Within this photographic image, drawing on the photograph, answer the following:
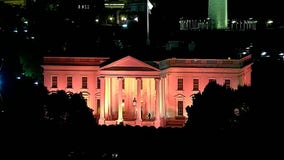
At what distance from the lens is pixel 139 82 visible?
78.8 meters

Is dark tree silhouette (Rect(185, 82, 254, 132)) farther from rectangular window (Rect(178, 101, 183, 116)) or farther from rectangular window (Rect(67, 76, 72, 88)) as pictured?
rectangular window (Rect(67, 76, 72, 88))

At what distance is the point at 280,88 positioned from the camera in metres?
72.2

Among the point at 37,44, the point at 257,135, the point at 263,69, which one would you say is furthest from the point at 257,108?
the point at 37,44

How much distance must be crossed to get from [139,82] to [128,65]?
5.20ft

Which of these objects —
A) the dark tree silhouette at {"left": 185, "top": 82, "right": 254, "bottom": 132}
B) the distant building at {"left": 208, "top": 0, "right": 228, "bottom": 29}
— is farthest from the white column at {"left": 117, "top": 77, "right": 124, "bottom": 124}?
the distant building at {"left": 208, "top": 0, "right": 228, "bottom": 29}

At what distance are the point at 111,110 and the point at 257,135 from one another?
→ 2299 cm

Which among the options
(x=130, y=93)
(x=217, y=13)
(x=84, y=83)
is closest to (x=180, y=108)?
(x=130, y=93)

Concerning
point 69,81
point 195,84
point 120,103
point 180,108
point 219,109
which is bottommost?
point 180,108

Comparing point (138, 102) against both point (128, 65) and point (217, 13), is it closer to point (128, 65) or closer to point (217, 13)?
point (128, 65)

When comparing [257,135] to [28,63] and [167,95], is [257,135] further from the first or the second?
[28,63]

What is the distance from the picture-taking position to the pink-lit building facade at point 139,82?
78.7m

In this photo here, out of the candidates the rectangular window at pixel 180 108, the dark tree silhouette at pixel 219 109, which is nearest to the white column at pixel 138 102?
the rectangular window at pixel 180 108

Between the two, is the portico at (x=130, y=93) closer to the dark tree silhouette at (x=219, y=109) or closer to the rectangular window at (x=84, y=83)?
the rectangular window at (x=84, y=83)

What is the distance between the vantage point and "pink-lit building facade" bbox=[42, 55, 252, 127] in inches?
3098
